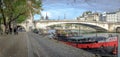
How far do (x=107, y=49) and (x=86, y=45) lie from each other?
3920 millimetres

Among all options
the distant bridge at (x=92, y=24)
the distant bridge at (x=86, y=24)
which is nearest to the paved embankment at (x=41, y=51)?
the distant bridge at (x=92, y=24)

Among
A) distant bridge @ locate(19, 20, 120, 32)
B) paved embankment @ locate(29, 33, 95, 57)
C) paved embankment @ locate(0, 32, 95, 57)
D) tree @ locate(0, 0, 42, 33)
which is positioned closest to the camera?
paved embankment @ locate(29, 33, 95, 57)

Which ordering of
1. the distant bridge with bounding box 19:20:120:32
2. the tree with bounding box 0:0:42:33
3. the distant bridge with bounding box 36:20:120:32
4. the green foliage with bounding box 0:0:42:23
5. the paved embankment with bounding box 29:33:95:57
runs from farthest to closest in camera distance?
the distant bridge with bounding box 19:20:120:32
the distant bridge with bounding box 36:20:120:32
the tree with bounding box 0:0:42:33
the green foliage with bounding box 0:0:42:23
the paved embankment with bounding box 29:33:95:57

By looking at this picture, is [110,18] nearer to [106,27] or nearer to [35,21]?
[106,27]

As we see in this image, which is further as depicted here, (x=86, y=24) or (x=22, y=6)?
(x=86, y=24)

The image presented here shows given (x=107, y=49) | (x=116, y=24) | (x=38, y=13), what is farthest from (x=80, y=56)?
(x=116, y=24)

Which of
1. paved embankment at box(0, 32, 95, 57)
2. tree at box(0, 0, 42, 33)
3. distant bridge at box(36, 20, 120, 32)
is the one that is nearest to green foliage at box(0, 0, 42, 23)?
tree at box(0, 0, 42, 33)

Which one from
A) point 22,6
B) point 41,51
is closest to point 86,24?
point 22,6

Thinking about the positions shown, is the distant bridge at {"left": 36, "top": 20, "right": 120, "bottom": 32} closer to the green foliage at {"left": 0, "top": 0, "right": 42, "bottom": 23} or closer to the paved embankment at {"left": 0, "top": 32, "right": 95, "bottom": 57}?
the green foliage at {"left": 0, "top": 0, "right": 42, "bottom": 23}

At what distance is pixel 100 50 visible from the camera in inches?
1428

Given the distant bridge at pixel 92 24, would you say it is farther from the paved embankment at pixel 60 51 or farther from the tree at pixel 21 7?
the paved embankment at pixel 60 51

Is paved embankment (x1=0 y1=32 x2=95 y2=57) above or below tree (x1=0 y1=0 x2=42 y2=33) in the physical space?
below

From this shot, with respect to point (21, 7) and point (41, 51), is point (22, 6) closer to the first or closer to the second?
point (21, 7)

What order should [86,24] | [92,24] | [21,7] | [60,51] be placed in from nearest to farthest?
1. [60,51]
2. [21,7]
3. [92,24]
4. [86,24]
